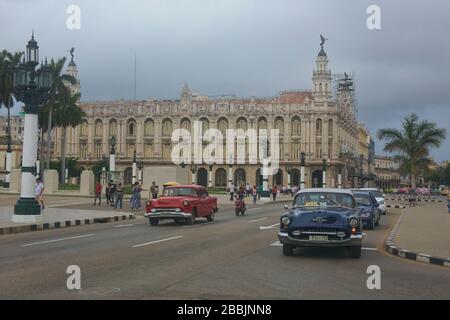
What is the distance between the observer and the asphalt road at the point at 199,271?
846cm

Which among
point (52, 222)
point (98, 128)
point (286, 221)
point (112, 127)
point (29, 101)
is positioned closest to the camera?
point (286, 221)

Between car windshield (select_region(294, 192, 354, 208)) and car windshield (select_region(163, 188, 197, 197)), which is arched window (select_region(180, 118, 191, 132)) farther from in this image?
car windshield (select_region(294, 192, 354, 208))

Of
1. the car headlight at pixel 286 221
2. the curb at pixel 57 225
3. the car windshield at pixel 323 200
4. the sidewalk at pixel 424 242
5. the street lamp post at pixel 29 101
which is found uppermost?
the street lamp post at pixel 29 101

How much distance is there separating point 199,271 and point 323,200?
4334 mm

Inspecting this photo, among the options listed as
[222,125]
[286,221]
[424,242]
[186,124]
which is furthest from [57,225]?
[186,124]

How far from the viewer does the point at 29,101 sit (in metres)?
21.8

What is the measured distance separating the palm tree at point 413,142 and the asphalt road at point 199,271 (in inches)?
1471

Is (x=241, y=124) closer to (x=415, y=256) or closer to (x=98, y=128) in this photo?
(x=98, y=128)

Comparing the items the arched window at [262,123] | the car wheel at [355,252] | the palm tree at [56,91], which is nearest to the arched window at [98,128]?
the arched window at [262,123]

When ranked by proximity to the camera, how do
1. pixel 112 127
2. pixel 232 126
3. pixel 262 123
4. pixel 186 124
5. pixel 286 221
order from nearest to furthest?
pixel 286 221 < pixel 262 123 < pixel 232 126 < pixel 186 124 < pixel 112 127

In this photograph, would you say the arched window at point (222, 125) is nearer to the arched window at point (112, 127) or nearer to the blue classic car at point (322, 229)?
the arched window at point (112, 127)
